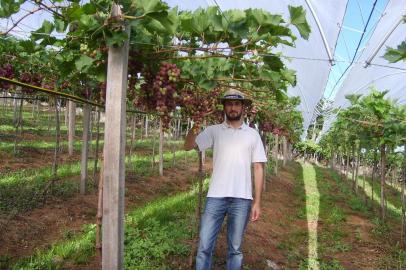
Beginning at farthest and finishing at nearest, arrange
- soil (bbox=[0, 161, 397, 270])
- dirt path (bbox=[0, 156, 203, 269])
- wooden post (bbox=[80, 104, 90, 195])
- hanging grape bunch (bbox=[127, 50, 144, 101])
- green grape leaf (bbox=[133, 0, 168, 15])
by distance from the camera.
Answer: wooden post (bbox=[80, 104, 90, 195]) → soil (bbox=[0, 161, 397, 270]) → dirt path (bbox=[0, 156, 203, 269]) → hanging grape bunch (bbox=[127, 50, 144, 101]) → green grape leaf (bbox=[133, 0, 168, 15])

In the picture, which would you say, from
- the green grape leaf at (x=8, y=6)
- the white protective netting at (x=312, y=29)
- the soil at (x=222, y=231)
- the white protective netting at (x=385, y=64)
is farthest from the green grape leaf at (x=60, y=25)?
the white protective netting at (x=385, y=64)

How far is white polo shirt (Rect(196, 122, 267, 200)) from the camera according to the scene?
12.9 ft

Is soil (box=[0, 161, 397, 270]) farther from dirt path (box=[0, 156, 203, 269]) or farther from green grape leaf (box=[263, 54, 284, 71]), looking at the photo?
green grape leaf (box=[263, 54, 284, 71])

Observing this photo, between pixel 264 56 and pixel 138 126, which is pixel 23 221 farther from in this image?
pixel 138 126

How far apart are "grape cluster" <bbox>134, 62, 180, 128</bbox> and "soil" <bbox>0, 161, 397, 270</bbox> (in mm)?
2282

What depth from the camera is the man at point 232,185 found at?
12.9 ft

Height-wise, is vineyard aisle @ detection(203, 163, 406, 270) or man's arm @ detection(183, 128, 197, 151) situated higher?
man's arm @ detection(183, 128, 197, 151)

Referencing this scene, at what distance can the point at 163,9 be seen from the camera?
2443 millimetres

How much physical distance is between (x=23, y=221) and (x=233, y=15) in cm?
455

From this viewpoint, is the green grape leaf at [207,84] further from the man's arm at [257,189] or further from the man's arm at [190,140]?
the man's arm at [257,189]

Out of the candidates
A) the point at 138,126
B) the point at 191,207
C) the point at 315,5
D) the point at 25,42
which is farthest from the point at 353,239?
the point at 138,126

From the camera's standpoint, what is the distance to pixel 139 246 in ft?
17.1

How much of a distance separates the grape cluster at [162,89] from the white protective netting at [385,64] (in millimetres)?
4444

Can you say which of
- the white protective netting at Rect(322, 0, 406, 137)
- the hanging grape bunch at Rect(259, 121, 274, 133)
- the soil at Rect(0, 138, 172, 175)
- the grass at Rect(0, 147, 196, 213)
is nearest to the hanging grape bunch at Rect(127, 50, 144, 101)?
the grass at Rect(0, 147, 196, 213)
